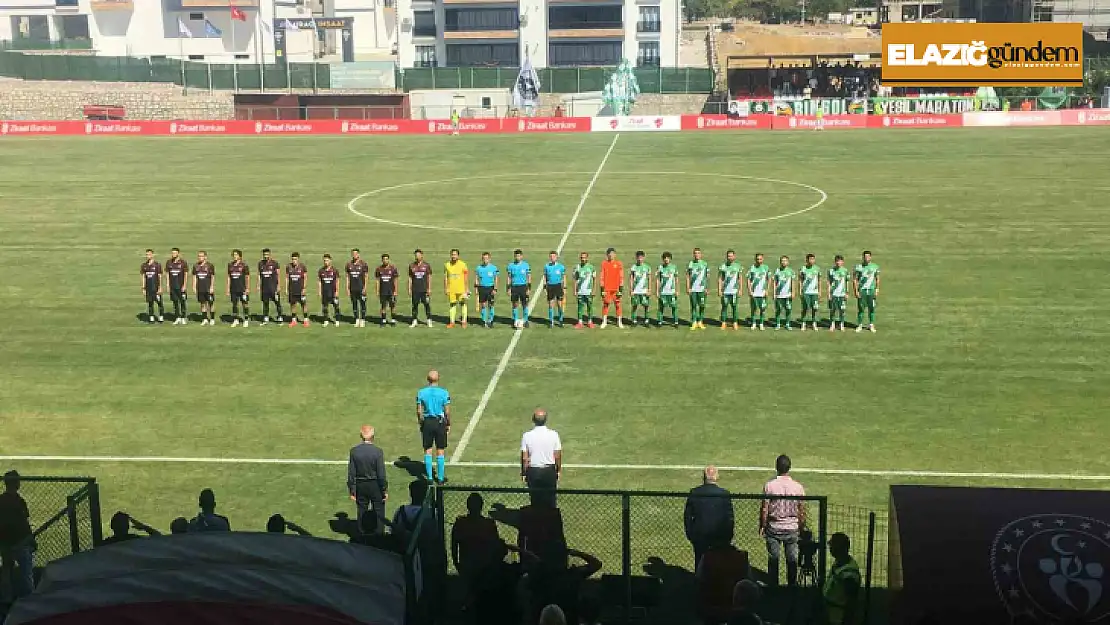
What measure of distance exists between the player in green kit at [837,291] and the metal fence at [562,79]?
6534cm

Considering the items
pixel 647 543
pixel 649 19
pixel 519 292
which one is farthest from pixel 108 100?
pixel 647 543

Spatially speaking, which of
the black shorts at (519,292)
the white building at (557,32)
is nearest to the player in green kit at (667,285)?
the black shorts at (519,292)

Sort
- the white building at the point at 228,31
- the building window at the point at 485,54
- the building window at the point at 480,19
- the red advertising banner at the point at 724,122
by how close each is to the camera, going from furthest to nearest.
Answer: the white building at the point at 228,31, the building window at the point at 485,54, the building window at the point at 480,19, the red advertising banner at the point at 724,122

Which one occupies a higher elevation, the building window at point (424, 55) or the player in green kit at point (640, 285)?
the building window at point (424, 55)

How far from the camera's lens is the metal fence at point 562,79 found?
297 feet

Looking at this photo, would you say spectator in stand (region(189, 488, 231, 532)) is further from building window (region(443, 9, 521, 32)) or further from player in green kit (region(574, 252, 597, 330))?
building window (region(443, 9, 521, 32))

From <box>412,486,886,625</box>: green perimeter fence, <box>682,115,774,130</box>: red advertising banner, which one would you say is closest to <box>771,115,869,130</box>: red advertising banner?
<box>682,115,774,130</box>: red advertising banner

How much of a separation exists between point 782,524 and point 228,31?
392ft

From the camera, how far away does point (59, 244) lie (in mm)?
37500

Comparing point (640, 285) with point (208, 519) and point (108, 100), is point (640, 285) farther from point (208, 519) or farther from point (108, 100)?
point (108, 100)

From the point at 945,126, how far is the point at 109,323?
5090 centimetres

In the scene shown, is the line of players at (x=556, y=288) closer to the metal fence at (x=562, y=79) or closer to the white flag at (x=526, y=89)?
the white flag at (x=526, y=89)

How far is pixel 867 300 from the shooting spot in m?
26.5

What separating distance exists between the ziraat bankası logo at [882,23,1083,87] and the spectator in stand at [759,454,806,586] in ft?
229
